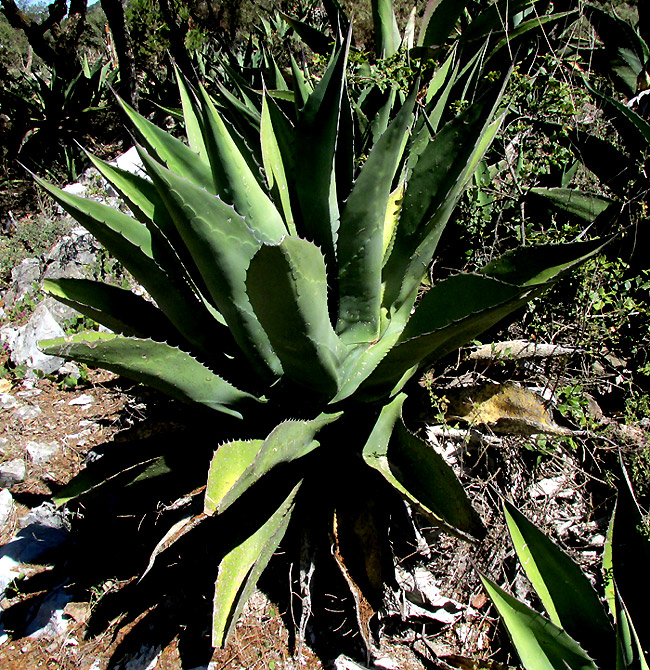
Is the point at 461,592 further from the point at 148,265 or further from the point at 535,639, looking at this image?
the point at 148,265

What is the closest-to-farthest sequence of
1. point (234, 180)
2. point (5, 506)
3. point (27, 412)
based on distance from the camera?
point (234, 180), point (5, 506), point (27, 412)

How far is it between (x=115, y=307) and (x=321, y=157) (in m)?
0.70

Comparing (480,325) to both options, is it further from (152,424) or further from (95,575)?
(95,575)

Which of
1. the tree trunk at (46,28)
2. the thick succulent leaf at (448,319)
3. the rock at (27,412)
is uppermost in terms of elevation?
the tree trunk at (46,28)

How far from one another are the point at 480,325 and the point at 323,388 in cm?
41

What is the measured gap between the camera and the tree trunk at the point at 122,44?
448 centimetres

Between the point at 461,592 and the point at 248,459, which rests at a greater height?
the point at 248,459

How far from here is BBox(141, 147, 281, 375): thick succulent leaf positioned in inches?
41.7

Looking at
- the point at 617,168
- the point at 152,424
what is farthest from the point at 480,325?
the point at 617,168

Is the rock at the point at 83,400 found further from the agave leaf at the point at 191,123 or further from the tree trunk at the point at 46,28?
the tree trunk at the point at 46,28

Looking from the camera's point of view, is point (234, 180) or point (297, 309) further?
point (234, 180)

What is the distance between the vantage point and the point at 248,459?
1.17m

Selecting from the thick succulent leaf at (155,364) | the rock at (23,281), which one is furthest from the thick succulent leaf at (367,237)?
the rock at (23,281)

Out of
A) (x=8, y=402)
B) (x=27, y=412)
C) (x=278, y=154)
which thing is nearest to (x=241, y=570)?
(x=278, y=154)
